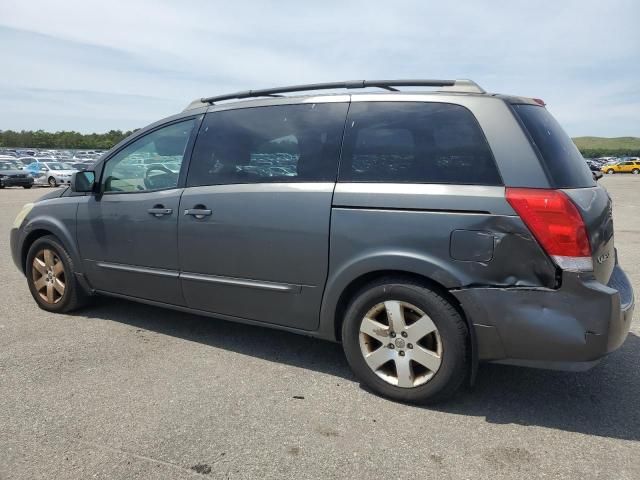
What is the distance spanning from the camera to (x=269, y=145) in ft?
12.0

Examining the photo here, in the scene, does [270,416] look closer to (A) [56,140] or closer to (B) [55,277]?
(B) [55,277]

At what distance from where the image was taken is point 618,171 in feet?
199

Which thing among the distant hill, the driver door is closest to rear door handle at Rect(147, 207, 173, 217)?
the driver door

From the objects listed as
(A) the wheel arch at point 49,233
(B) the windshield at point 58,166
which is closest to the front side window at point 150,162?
(A) the wheel arch at point 49,233

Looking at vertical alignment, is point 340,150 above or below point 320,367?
above

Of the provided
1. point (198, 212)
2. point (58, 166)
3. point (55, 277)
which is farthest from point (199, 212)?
point (58, 166)

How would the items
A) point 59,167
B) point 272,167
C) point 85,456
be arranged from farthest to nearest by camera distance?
1. point 59,167
2. point 272,167
3. point 85,456

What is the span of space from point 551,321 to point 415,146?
1231mm

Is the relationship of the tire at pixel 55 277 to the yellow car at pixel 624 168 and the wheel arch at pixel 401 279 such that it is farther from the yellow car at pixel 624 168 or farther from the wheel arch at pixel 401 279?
the yellow car at pixel 624 168

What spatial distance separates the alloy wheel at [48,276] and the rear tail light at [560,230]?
3.99 m

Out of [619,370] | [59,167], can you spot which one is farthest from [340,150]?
[59,167]

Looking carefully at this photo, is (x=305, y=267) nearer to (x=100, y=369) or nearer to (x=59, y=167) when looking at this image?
(x=100, y=369)

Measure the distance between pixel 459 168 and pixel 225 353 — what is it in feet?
7.15

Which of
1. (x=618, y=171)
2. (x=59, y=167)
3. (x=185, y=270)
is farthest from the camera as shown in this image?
(x=618, y=171)
